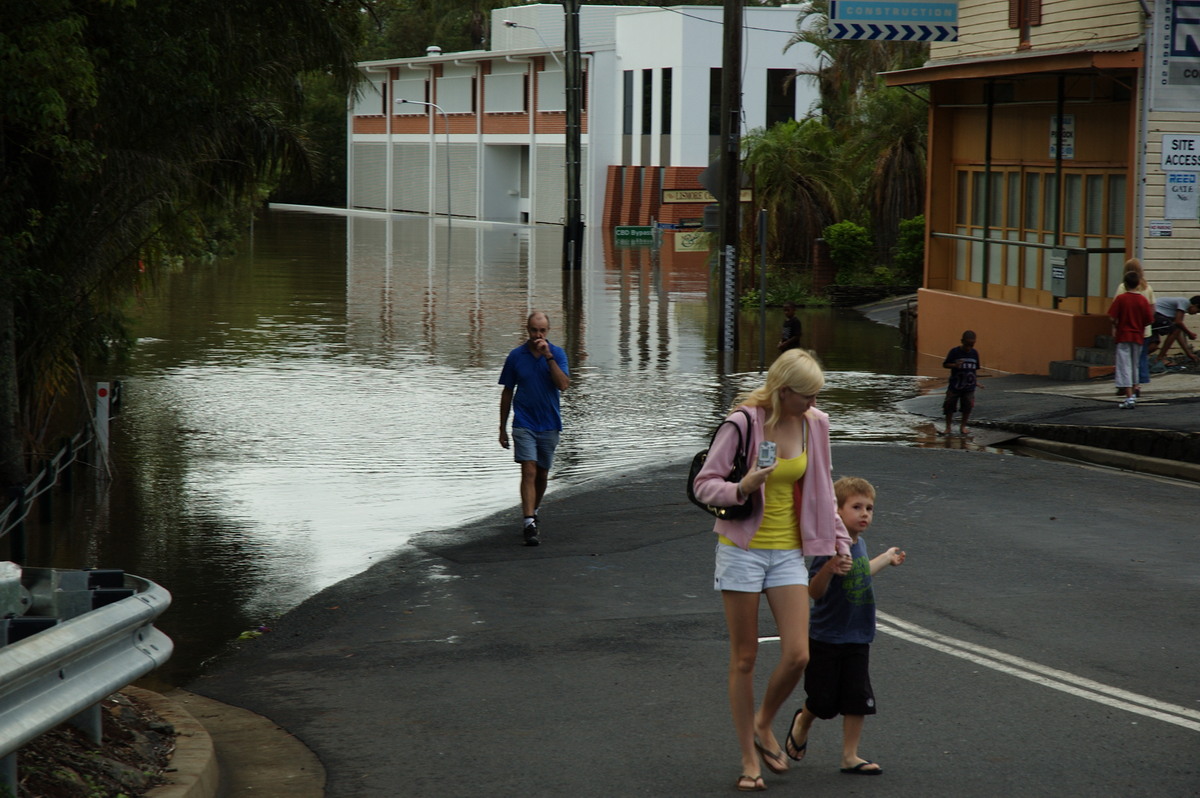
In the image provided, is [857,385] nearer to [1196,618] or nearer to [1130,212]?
[1130,212]

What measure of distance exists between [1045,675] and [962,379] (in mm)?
8543

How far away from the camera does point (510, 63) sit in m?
74.8

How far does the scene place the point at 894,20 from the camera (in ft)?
69.1

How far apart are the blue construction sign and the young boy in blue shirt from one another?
15.3 metres

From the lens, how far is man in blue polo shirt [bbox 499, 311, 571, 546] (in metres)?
10.2

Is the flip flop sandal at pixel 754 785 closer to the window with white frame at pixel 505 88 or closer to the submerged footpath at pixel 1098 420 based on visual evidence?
the submerged footpath at pixel 1098 420

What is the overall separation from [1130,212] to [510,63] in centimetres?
5924

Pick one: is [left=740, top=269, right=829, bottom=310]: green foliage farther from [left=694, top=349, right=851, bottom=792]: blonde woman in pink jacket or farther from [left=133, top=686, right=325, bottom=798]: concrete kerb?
[left=694, top=349, right=851, bottom=792]: blonde woman in pink jacket

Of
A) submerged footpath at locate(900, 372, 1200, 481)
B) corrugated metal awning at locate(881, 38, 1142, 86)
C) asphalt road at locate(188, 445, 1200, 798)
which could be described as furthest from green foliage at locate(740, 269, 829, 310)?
asphalt road at locate(188, 445, 1200, 798)

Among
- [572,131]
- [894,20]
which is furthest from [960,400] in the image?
[572,131]

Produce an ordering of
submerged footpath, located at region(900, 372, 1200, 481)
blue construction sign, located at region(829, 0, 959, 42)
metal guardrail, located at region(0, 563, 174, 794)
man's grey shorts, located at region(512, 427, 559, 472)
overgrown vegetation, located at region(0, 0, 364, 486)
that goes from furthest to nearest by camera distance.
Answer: blue construction sign, located at region(829, 0, 959, 42)
submerged footpath, located at region(900, 372, 1200, 481)
man's grey shorts, located at region(512, 427, 559, 472)
overgrown vegetation, located at region(0, 0, 364, 486)
metal guardrail, located at region(0, 563, 174, 794)

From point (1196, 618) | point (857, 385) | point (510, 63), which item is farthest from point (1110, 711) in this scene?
point (510, 63)

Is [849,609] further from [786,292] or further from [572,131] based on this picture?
[572,131]

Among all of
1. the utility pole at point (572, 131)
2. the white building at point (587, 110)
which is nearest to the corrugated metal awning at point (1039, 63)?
the utility pole at point (572, 131)
